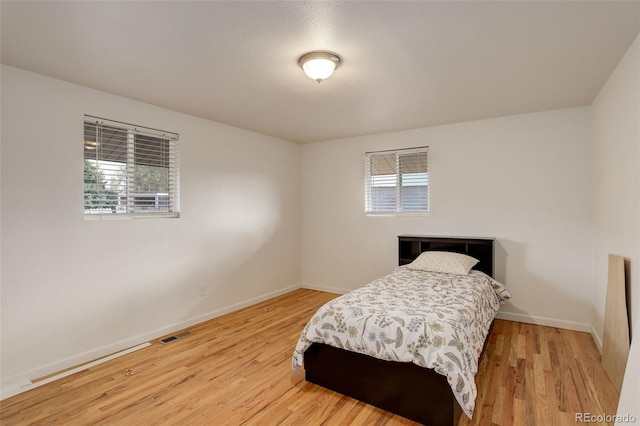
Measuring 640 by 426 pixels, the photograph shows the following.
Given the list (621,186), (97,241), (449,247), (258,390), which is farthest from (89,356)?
(621,186)

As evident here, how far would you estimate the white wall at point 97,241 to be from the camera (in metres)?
2.49

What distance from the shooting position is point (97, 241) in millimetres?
2930

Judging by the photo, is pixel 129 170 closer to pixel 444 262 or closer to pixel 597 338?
pixel 444 262

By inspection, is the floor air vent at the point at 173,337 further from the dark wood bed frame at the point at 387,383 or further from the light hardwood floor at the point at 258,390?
the dark wood bed frame at the point at 387,383

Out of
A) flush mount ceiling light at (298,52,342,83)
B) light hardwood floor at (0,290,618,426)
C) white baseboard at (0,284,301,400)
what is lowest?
light hardwood floor at (0,290,618,426)

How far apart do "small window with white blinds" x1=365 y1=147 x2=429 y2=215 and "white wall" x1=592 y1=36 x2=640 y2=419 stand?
1790mm

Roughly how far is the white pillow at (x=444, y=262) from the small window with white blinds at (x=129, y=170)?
111 inches

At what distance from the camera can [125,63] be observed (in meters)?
2.41

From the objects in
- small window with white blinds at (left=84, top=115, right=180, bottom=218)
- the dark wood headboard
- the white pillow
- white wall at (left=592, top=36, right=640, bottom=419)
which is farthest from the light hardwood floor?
small window with white blinds at (left=84, top=115, right=180, bottom=218)

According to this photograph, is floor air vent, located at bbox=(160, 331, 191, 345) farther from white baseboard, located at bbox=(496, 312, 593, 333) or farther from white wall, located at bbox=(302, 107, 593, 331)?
white baseboard, located at bbox=(496, 312, 593, 333)

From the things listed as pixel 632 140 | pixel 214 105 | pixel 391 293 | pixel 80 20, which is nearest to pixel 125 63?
pixel 80 20

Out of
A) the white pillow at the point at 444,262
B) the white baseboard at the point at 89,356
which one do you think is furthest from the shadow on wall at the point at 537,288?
the white baseboard at the point at 89,356

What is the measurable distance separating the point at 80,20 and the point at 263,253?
334cm

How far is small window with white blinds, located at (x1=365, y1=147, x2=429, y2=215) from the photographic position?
441cm
